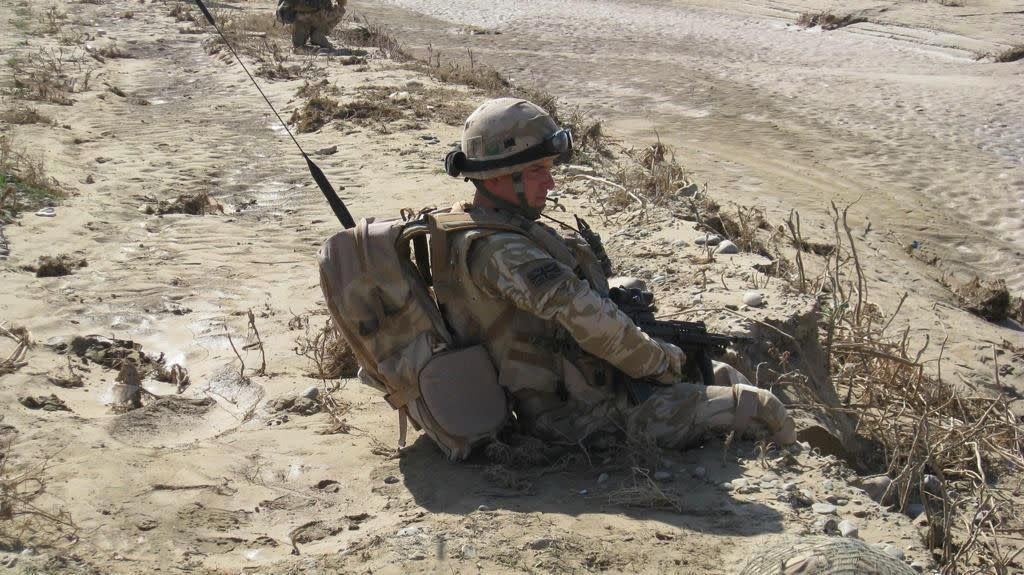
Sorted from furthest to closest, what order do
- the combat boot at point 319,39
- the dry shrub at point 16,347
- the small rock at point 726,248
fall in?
the combat boot at point 319,39 → the small rock at point 726,248 → the dry shrub at point 16,347

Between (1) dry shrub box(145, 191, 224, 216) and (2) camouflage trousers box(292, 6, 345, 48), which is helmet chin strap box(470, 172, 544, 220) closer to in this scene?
(1) dry shrub box(145, 191, 224, 216)

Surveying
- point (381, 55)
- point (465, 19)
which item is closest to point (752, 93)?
point (381, 55)

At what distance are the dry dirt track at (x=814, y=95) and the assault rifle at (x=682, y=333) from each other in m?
4.67

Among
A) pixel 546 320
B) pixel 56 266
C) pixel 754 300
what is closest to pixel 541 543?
pixel 546 320

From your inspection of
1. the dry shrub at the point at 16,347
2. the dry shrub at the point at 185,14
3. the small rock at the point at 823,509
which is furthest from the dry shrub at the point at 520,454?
the dry shrub at the point at 185,14

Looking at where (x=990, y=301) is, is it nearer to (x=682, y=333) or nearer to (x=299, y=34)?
(x=682, y=333)

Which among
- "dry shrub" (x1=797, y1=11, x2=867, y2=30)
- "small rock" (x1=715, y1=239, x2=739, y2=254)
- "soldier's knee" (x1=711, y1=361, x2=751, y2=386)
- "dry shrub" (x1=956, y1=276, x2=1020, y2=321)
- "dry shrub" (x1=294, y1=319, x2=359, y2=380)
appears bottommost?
"dry shrub" (x1=956, y1=276, x2=1020, y2=321)

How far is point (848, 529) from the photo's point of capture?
3.56 m

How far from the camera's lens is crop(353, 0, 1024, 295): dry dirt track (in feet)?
34.4

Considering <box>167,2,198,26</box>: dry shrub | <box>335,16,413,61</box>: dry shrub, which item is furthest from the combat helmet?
<box>167,2,198,26</box>: dry shrub

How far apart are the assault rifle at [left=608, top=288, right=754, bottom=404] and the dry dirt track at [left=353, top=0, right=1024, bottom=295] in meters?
4.67

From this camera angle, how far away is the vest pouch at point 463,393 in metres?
3.98

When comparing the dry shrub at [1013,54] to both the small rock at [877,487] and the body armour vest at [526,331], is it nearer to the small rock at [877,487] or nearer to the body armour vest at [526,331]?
the small rock at [877,487]

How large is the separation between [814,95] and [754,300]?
947 cm
